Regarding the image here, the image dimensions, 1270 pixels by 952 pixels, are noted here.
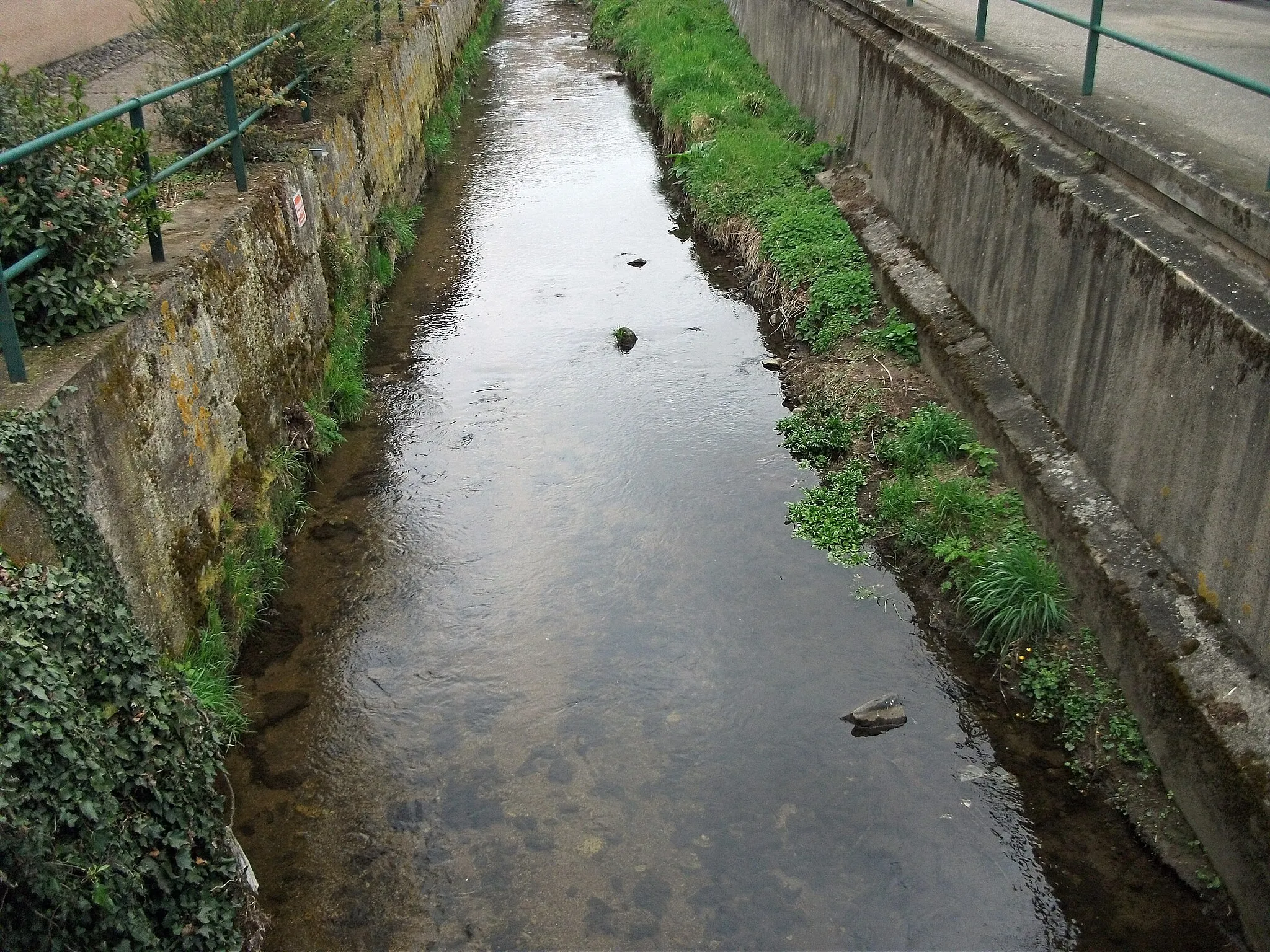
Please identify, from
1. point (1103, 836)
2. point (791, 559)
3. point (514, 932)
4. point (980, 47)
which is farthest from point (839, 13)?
point (514, 932)

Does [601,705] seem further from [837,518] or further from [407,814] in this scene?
[837,518]

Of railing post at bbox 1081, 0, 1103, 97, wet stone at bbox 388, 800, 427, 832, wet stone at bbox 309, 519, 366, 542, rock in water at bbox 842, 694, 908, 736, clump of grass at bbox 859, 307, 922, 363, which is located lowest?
rock in water at bbox 842, 694, 908, 736

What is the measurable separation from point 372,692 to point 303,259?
3.66m

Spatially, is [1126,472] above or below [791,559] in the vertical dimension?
above

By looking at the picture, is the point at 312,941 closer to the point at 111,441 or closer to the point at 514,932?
the point at 514,932

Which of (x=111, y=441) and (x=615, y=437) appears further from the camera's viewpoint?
(x=615, y=437)

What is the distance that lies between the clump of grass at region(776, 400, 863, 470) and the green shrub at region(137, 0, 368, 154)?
4.24 m

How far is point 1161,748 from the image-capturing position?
4742 mm

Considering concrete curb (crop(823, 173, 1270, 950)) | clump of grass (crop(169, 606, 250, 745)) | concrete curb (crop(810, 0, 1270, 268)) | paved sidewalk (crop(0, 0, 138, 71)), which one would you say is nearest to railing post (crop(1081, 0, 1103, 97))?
concrete curb (crop(810, 0, 1270, 268))

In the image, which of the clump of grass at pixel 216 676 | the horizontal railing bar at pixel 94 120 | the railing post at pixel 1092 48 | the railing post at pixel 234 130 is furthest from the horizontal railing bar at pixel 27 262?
the railing post at pixel 1092 48

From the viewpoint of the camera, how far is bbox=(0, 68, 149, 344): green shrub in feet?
15.0

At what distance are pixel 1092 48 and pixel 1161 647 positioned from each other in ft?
11.8

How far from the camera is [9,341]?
4.19m

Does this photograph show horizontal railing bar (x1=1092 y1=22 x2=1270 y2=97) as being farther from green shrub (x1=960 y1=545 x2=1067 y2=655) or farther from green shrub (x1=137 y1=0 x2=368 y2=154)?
green shrub (x1=137 y1=0 x2=368 y2=154)
